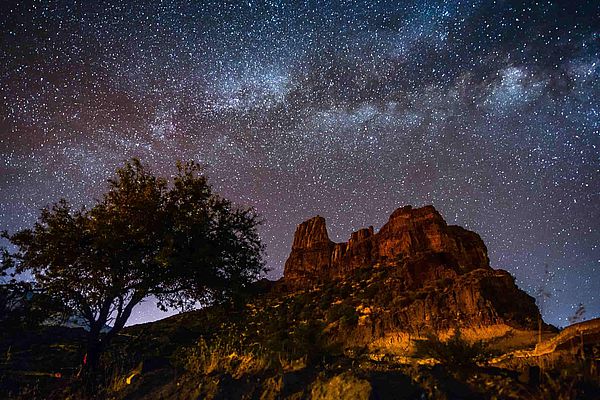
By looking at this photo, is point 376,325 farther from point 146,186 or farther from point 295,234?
point 295,234

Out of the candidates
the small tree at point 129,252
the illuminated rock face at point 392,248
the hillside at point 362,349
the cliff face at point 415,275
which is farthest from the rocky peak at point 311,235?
the small tree at point 129,252

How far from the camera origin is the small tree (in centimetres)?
1283

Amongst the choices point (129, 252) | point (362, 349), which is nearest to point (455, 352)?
point (129, 252)

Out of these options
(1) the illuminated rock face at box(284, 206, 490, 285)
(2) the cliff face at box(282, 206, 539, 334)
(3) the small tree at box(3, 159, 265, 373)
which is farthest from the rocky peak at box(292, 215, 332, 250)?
(3) the small tree at box(3, 159, 265, 373)

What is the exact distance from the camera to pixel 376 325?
3525 centimetres

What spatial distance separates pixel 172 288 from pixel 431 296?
33570mm

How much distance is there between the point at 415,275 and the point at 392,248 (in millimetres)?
29839

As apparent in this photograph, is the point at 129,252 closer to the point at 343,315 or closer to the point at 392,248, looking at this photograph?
the point at 343,315

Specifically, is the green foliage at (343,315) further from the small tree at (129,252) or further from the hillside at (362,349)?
the small tree at (129,252)

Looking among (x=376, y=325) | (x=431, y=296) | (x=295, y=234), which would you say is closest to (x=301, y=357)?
(x=376, y=325)

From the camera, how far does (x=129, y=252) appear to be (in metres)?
13.4

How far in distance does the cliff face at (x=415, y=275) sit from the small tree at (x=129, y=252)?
46.4 ft

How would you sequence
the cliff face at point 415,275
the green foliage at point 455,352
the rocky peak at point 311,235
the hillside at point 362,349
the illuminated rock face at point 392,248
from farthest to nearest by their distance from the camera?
1. the rocky peak at point 311,235
2. the illuminated rock face at point 392,248
3. the cliff face at point 415,275
4. the green foliage at point 455,352
5. the hillside at point 362,349

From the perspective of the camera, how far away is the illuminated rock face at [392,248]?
278 feet
